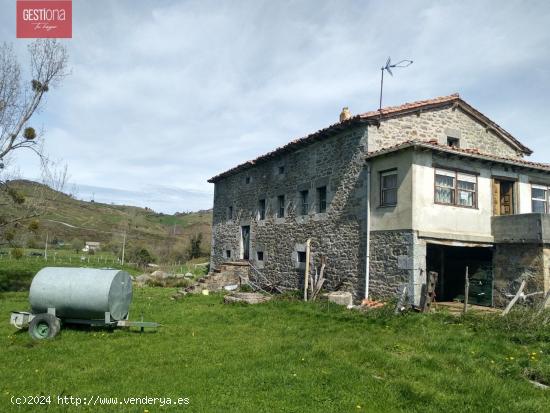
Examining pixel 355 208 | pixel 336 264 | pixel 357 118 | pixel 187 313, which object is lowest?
pixel 187 313

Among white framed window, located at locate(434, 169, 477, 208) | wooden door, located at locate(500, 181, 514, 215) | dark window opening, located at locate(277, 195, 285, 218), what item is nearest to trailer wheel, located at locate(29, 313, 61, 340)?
white framed window, located at locate(434, 169, 477, 208)

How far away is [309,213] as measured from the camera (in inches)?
700

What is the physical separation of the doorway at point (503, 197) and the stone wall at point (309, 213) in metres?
4.61

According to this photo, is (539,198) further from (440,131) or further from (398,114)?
(398,114)

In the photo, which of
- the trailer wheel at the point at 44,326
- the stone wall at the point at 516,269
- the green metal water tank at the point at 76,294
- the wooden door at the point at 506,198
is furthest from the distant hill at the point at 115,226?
the trailer wheel at the point at 44,326

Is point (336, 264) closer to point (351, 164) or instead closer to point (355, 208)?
point (355, 208)

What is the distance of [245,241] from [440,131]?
11536mm

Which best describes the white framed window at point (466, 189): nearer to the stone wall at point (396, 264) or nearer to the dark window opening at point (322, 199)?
the stone wall at point (396, 264)

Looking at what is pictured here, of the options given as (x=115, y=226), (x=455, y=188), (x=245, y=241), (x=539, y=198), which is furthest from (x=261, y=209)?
(x=115, y=226)

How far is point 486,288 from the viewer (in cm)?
1478

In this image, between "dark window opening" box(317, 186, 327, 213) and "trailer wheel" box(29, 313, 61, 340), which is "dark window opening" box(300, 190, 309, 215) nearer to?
"dark window opening" box(317, 186, 327, 213)

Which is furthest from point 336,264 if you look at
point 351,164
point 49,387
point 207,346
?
point 49,387

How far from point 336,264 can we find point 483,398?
9.85 metres

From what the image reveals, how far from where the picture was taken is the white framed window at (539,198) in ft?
51.1
